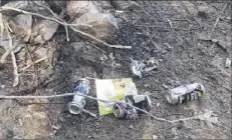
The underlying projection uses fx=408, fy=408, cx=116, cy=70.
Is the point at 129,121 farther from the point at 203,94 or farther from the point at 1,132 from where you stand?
the point at 1,132

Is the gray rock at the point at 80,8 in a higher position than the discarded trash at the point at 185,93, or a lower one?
higher

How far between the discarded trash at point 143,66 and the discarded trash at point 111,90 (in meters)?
0.07

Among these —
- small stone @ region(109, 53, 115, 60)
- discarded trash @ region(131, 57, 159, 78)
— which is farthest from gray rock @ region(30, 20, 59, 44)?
discarded trash @ region(131, 57, 159, 78)

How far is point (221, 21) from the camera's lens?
3006 mm

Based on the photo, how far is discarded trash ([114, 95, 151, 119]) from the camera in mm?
2242

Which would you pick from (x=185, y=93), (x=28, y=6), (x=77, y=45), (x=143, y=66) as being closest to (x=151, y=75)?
(x=143, y=66)

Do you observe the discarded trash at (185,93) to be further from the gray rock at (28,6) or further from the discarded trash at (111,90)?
the gray rock at (28,6)

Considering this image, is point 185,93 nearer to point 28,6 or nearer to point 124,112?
point 124,112

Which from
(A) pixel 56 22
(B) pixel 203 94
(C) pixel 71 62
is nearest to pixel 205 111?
(B) pixel 203 94

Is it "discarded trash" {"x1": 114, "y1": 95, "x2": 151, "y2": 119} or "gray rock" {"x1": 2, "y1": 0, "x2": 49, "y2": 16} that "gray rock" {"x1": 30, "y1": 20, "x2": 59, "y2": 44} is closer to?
"gray rock" {"x1": 2, "y1": 0, "x2": 49, "y2": 16}

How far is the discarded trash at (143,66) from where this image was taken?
2.52m

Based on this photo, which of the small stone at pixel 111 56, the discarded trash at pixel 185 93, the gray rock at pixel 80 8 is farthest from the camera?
the gray rock at pixel 80 8

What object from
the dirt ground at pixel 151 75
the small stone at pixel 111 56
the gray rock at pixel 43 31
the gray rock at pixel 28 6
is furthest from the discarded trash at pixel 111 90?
the gray rock at pixel 28 6

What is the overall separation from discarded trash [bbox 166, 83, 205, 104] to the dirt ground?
0.13 feet
